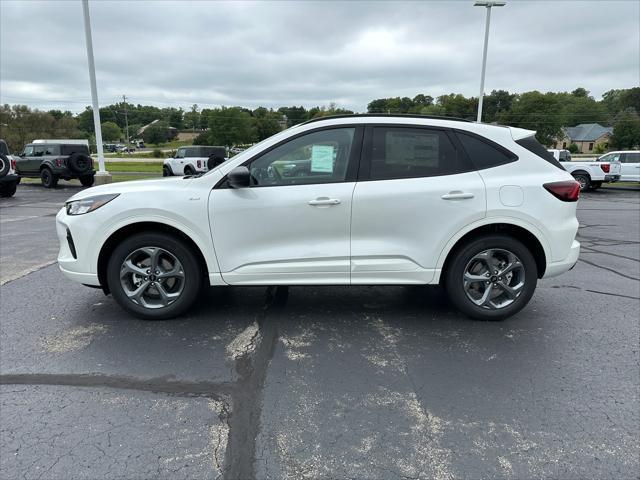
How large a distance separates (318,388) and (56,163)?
19565 mm

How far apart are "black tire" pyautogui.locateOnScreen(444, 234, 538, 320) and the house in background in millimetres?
104900

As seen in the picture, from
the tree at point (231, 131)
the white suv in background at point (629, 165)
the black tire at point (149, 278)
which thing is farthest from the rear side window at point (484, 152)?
the tree at point (231, 131)

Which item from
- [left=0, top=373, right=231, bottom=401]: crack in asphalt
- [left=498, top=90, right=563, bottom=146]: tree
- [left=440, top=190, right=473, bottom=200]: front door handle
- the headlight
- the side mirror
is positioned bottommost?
[left=0, top=373, right=231, bottom=401]: crack in asphalt

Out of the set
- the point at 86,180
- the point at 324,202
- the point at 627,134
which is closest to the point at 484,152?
the point at 324,202

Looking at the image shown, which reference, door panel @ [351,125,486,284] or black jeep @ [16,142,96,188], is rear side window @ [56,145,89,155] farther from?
door panel @ [351,125,486,284]

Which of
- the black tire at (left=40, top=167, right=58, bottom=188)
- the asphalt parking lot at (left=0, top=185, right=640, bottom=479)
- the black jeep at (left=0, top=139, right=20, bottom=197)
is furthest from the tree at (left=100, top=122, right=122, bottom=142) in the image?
the asphalt parking lot at (left=0, top=185, right=640, bottom=479)

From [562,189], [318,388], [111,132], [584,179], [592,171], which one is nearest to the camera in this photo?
[318,388]

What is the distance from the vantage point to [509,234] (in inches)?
159

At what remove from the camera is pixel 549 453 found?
237 cm

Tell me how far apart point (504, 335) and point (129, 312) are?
3338 mm

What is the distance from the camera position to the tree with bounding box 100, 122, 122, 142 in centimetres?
12988

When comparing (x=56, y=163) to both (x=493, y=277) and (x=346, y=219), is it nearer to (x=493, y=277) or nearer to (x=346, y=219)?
(x=346, y=219)

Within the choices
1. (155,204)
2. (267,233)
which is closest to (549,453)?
(267,233)

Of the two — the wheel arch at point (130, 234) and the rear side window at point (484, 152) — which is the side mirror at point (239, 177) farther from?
the rear side window at point (484, 152)
